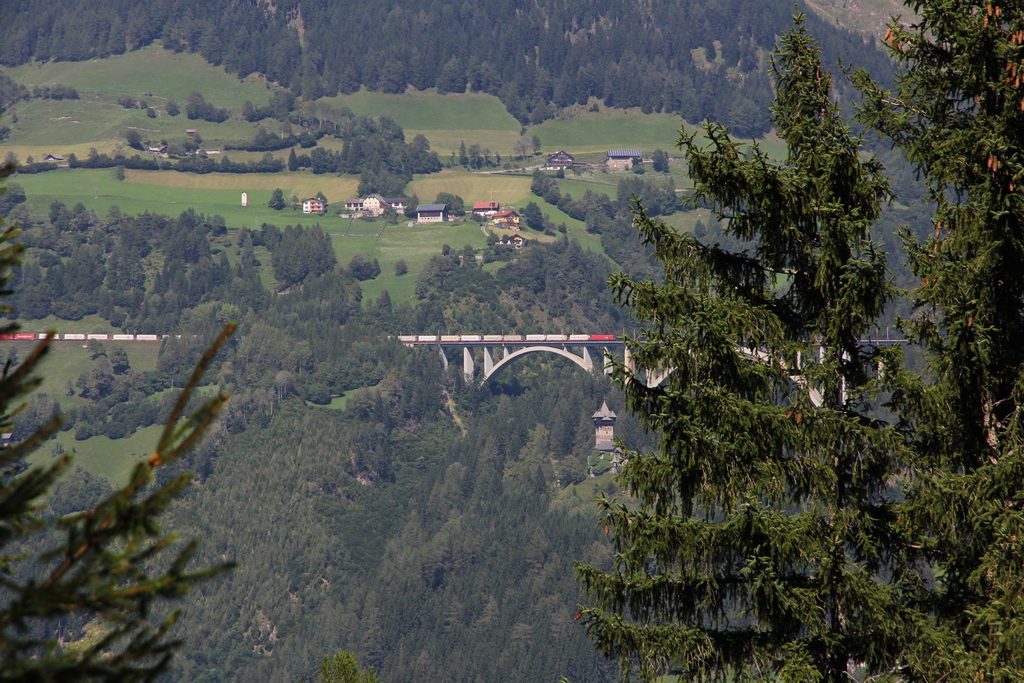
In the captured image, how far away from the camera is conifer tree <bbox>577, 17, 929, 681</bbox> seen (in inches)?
646

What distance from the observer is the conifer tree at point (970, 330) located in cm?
1614

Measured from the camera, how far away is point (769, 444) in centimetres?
1675

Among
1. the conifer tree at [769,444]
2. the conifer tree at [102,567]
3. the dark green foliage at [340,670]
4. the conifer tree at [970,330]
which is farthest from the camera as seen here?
the dark green foliage at [340,670]

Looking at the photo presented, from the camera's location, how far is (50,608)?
27.7 ft

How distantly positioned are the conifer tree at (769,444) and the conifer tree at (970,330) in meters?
0.56

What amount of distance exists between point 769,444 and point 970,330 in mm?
2889

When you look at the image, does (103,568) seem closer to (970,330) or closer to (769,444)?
(769,444)

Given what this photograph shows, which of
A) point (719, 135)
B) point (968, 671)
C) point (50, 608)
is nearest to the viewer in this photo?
point (50, 608)

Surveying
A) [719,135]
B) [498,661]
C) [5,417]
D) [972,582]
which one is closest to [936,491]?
[972,582]

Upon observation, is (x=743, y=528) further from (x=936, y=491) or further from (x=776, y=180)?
(x=776, y=180)

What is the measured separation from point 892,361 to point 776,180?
2698 millimetres

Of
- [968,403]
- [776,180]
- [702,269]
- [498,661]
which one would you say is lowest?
[498,661]

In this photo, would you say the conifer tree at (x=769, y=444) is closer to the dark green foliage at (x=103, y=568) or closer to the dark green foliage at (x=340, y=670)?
the dark green foliage at (x=103, y=568)

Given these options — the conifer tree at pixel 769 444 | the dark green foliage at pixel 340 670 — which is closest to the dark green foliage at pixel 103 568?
the conifer tree at pixel 769 444
